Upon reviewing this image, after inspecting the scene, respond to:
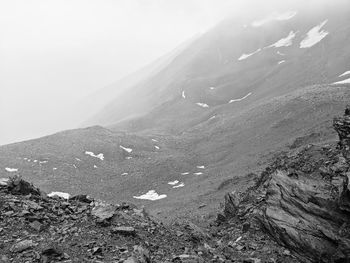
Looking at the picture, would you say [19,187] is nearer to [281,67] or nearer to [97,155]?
[97,155]

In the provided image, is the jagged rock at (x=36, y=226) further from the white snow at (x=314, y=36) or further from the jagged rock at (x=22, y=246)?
the white snow at (x=314, y=36)

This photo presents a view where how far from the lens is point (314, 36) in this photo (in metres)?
173

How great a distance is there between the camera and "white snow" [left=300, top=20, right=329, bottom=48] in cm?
16785

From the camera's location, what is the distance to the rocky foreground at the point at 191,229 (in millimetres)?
18109

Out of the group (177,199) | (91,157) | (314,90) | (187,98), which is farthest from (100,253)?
(187,98)

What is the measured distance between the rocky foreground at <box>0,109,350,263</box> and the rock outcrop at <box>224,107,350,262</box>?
0.04 metres

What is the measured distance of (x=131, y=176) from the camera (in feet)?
285

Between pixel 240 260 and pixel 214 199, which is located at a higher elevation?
pixel 240 260

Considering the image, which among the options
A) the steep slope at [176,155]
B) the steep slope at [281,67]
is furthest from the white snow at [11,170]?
the steep slope at [281,67]

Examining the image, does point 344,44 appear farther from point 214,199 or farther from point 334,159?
point 334,159

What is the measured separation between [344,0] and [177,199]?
172556 mm

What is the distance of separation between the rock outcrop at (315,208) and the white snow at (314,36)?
15329cm

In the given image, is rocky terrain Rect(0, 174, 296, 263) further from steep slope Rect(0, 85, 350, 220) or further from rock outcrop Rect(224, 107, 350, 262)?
steep slope Rect(0, 85, 350, 220)

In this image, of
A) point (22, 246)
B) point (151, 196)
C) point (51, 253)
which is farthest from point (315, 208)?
point (151, 196)
